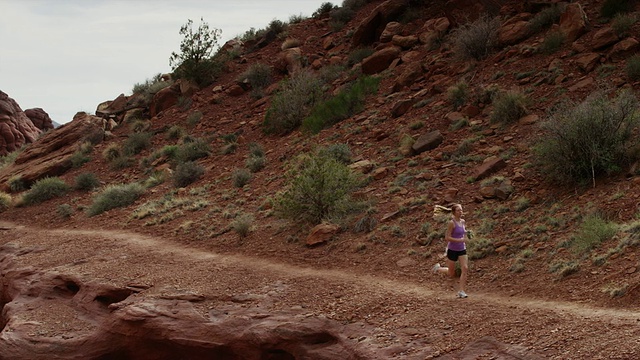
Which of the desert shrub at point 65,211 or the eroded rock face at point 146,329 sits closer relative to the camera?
the eroded rock face at point 146,329

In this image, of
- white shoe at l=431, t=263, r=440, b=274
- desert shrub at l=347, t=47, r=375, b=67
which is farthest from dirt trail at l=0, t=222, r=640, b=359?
desert shrub at l=347, t=47, r=375, b=67

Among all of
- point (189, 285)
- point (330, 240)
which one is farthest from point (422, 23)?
point (189, 285)

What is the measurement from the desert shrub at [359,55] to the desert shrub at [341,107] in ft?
10.3

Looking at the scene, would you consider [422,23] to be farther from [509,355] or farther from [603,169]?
[509,355]

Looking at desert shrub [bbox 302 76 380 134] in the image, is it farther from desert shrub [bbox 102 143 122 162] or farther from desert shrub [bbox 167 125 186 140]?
desert shrub [bbox 102 143 122 162]

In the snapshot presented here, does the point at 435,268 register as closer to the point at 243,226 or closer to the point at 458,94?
the point at 243,226

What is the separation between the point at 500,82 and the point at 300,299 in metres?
10.8

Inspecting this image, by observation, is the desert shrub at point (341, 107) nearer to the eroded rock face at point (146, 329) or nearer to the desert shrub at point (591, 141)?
the desert shrub at point (591, 141)

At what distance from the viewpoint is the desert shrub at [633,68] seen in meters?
15.8

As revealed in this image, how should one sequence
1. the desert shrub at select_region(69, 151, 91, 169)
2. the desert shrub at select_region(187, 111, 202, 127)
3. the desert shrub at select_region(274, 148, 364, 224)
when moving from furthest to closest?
the desert shrub at select_region(187, 111, 202, 127), the desert shrub at select_region(69, 151, 91, 169), the desert shrub at select_region(274, 148, 364, 224)

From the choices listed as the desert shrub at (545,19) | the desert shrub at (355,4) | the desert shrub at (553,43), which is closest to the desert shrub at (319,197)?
the desert shrub at (553,43)

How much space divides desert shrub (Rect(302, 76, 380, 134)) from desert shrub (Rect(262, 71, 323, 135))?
85 cm

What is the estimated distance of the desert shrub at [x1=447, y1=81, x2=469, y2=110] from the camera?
1900cm

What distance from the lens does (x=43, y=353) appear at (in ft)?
37.8
